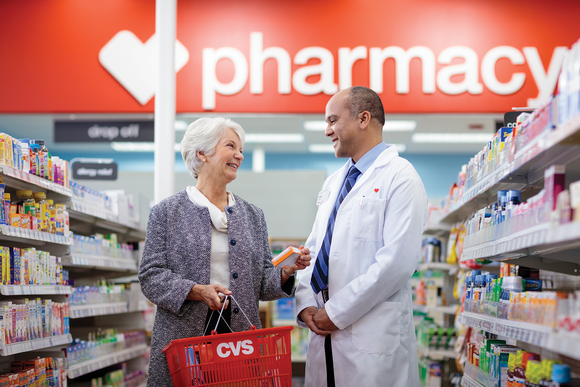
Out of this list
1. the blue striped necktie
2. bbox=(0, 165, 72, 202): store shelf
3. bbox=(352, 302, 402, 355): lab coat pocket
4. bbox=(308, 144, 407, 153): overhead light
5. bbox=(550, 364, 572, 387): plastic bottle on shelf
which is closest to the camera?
bbox=(550, 364, 572, 387): plastic bottle on shelf

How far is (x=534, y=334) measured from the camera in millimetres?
2055

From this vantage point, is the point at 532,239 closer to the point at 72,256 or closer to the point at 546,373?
the point at 546,373

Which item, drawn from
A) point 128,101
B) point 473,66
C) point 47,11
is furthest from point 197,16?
point 473,66

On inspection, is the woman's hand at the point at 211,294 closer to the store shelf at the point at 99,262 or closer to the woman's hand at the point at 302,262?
the woman's hand at the point at 302,262

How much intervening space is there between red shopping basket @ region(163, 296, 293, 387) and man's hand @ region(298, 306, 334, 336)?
400 mm

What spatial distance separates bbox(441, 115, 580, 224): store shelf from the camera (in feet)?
5.93

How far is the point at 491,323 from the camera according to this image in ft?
9.02

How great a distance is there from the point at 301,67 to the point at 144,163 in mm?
7678

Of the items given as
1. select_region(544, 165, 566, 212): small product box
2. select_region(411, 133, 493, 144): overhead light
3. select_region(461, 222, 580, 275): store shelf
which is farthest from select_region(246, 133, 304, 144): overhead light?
select_region(544, 165, 566, 212): small product box

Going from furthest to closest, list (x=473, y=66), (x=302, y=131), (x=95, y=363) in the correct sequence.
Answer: (x=302, y=131) → (x=473, y=66) → (x=95, y=363)

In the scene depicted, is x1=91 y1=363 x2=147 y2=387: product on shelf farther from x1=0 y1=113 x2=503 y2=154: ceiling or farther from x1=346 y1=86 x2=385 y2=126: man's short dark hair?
x1=0 y1=113 x2=503 y2=154: ceiling

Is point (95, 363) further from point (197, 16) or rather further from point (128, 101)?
point (197, 16)

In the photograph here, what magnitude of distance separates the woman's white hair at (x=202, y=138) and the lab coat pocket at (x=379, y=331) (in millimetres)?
1096

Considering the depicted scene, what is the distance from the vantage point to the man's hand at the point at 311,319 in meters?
2.73
